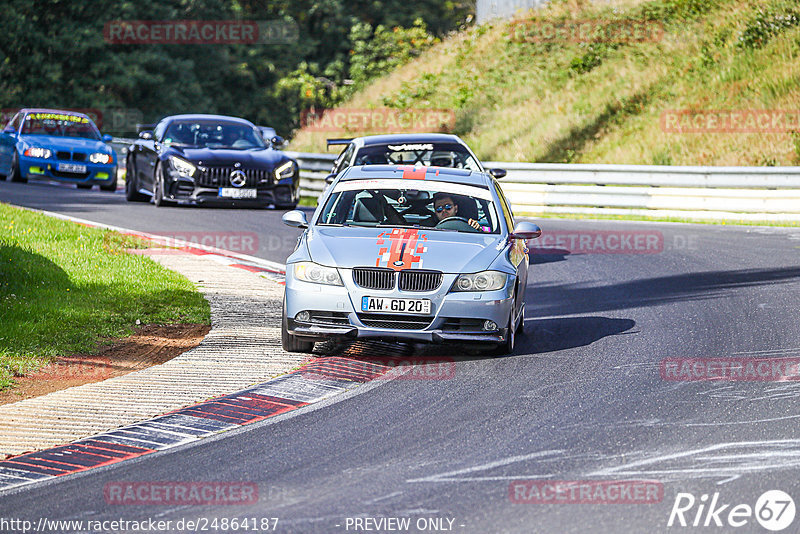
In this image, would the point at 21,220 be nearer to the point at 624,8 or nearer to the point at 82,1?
the point at 624,8

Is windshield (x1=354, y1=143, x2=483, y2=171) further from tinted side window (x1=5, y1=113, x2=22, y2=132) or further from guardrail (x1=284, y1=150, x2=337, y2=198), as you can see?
tinted side window (x1=5, y1=113, x2=22, y2=132)

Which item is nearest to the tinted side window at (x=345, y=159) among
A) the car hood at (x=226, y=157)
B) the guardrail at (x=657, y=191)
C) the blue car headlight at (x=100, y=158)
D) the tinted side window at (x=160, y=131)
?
the car hood at (x=226, y=157)

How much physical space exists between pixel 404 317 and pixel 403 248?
0.61m

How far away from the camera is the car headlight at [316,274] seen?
30.8 ft

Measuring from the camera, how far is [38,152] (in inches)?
953

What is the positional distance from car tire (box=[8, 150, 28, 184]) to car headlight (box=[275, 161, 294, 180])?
7260 mm

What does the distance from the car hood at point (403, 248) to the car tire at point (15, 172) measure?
53.5ft

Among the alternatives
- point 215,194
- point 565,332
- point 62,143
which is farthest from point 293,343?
point 62,143

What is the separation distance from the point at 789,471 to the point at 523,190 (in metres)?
18.3

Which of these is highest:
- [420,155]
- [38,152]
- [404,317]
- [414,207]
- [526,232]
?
[420,155]

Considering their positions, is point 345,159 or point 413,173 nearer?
point 413,173

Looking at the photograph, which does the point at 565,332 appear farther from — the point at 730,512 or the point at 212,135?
the point at 212,135

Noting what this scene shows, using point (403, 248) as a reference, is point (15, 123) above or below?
above

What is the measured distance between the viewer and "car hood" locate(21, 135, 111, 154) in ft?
79.0
